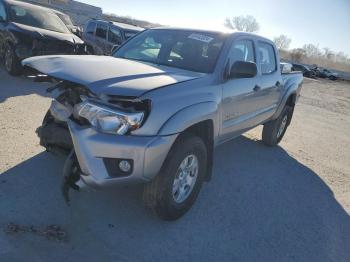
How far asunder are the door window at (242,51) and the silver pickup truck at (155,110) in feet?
0.04

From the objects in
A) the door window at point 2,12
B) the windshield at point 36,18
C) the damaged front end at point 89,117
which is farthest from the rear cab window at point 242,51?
the door window at point 2,12

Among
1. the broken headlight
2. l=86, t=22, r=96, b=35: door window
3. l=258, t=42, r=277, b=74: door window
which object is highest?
l=86, t=22, r=96, b=35: door window

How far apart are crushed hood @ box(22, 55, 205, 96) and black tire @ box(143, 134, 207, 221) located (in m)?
0.58

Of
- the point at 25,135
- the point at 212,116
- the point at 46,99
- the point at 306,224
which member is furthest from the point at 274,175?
the point at 46,99

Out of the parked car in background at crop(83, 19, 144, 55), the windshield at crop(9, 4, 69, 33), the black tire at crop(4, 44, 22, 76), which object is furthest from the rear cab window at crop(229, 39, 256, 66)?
the parked car in background at crop(83, 19, 144, 55)

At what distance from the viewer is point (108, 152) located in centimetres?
299

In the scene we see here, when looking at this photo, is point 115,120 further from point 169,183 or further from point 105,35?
point 105,35

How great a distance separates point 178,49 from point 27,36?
5.73 m

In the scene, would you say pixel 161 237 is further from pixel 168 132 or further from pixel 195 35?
pixel 195 35

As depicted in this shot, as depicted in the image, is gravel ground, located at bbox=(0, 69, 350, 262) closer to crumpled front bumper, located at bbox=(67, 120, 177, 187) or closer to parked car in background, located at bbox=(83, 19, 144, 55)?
crumpled front bumper, located at bbox=(67, 120, 177, 187)

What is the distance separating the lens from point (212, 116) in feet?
12.6

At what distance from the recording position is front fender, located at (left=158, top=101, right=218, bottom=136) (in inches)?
125

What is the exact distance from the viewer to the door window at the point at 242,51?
14.9 ft

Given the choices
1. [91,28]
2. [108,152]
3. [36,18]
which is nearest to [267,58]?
[108,152]
